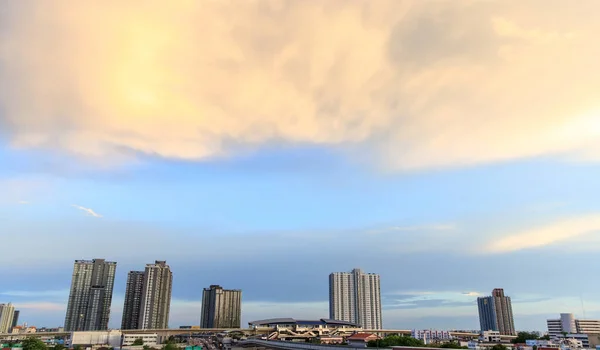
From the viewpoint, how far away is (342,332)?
187m

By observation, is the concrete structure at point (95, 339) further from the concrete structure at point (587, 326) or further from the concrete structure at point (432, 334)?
the concrete structure at point (587, 326)

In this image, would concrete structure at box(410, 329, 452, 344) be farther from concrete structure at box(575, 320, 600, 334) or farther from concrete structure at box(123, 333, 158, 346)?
concrete structure at box(123, 333, 158, 346)

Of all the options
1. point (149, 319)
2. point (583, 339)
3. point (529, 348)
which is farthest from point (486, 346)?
point (149, 319)

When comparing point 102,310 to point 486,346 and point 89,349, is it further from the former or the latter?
point 486,346

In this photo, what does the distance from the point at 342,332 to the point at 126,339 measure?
98747 mm

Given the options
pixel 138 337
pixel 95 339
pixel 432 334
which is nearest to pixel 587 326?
pixel 432 334

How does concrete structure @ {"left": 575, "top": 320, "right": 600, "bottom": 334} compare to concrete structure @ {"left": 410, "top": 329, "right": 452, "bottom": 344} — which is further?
concrete structure @ {"left": 575, "top": 320, "right": 600, "bottom": 334}

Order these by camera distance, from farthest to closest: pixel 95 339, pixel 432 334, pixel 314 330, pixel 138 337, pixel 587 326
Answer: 1. pixel 314 330
2. pixel 587 326
3. pixel 432 334
4. pixel 138 337
5. pixel 95 339

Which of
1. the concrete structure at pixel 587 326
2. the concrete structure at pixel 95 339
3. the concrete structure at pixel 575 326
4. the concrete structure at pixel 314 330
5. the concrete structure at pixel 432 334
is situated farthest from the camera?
the concrete structure at pixel 587 326

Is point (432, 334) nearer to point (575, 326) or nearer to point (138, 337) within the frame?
point (575, 326)

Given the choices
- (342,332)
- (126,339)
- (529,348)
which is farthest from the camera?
(342,332)

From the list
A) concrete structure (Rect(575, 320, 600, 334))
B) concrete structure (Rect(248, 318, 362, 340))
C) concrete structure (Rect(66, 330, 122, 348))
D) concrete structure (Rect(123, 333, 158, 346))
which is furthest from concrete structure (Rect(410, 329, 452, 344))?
concrete structure (Rect(66, 330, 122, 348))

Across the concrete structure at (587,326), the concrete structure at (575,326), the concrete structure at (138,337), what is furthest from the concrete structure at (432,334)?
the concrete structure at (138,337)

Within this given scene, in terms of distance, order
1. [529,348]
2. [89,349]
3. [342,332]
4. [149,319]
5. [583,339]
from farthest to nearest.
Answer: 1. [149,319]
2. [342,332]
3. [583,339]
4. [89,349]
5. [529,348]
